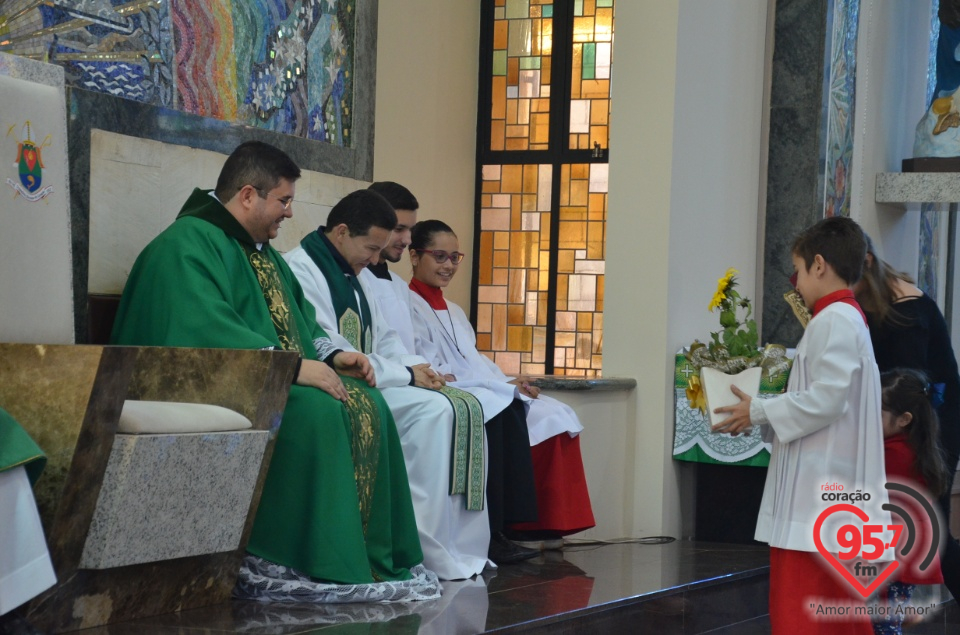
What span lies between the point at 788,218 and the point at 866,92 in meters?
1.77

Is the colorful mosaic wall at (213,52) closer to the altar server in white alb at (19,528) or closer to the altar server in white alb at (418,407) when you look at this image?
the altar server in white alb at (418,407)

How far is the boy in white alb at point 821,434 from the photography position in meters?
3.82

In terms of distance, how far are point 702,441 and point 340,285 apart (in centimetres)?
246

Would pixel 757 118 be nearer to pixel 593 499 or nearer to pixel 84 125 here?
pixel 593 499

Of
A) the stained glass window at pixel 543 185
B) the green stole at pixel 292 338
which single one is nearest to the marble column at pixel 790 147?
the stained glass window at pixel 543 185

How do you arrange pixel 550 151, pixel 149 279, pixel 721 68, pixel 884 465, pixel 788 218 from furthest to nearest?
pixel 550 151 → pixel 788 218 → pixel 721 68 → pixel 149 279 → pixel 884 465

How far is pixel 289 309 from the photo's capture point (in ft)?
16.1

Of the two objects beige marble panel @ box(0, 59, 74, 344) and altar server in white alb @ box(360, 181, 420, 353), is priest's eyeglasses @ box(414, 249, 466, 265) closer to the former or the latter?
altar server in white alb @ box(360, 181, 420, 353)

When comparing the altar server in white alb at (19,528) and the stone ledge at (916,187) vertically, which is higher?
the stone ledge at (916,187)

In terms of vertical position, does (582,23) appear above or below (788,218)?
above

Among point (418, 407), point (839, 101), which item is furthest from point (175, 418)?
point (839, 101)

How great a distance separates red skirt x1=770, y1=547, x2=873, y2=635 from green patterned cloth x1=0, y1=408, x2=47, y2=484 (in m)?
2.12

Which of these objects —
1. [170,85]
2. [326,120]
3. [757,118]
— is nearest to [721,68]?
[757,118]

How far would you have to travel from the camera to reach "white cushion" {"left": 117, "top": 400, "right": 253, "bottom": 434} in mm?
3666
